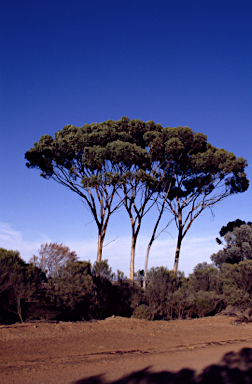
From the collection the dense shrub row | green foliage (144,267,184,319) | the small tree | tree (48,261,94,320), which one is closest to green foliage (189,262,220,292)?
the dense shrub row

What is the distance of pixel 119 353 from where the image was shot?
19.4ft

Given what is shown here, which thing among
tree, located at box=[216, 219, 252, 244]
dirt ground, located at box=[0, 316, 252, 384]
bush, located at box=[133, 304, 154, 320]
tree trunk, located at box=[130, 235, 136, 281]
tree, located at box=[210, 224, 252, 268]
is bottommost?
dirt ground, located at box=[0, 316, 252, 384]

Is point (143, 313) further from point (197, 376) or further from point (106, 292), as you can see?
point (197, 376)

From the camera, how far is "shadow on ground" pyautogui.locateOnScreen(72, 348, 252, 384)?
4355mm

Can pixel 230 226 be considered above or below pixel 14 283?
above

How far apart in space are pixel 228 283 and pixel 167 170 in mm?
9196

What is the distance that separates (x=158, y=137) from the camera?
18.0 meters

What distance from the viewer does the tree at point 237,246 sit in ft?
93.4

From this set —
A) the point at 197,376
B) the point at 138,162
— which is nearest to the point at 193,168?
the point at 138,162

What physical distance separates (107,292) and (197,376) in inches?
240

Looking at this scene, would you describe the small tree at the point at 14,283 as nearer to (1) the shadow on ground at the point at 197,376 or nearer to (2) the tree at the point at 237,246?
(1) the shadow on ground at the point at 197,376

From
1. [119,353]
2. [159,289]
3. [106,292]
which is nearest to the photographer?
[119,353]

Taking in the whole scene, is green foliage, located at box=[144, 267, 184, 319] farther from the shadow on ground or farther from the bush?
the shadow on ground

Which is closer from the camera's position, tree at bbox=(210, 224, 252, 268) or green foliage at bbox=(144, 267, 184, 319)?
green foliage at bbox=(144, 267, 184, 319)
